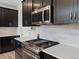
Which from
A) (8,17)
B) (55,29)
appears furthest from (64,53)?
(8,17)

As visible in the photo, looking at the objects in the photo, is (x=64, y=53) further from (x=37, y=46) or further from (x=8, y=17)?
(x=8, y=17)

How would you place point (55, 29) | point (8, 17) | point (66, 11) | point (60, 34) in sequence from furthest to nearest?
1. point (8, 17)
2. point (55, 29)
3. point (60, 34)
4. point (66, 11)

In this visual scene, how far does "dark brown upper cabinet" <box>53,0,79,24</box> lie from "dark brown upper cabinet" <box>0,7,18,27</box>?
3.33 meters

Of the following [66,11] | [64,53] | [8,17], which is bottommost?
[64,53]

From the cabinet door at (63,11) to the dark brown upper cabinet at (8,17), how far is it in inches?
132

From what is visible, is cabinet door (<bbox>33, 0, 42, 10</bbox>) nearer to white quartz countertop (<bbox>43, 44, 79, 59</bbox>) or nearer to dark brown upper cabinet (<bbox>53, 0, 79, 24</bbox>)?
dark brown upper cabinet (<bbox>53, 0, 79, 24</bbox>)

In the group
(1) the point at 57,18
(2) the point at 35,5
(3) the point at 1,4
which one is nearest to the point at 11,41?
(3) the point at 1,4

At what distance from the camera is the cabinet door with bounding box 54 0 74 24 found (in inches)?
48.1

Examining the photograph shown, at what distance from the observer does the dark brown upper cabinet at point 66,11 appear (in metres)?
1.15

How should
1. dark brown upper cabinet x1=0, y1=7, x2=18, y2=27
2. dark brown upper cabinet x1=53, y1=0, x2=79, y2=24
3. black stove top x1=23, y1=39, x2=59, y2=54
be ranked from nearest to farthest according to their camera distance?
1. dark brown upper cabinet x1=53, y1=0, x2=79, y2=24
2. black stove top x1=23, y1=39, x2=59, y2=54
3. dark brown upper cabinet x1=0, y1=7, x2=18, y2=27

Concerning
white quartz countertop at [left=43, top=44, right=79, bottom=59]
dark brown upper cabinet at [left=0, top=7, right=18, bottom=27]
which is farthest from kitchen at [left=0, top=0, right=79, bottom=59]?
dark brown upper cabinet at [left=0, top=7, right=18, bottom=27]

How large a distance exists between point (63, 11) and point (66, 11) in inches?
2.3

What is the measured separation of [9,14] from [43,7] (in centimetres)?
311

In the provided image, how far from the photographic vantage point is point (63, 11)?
1.32 meters
